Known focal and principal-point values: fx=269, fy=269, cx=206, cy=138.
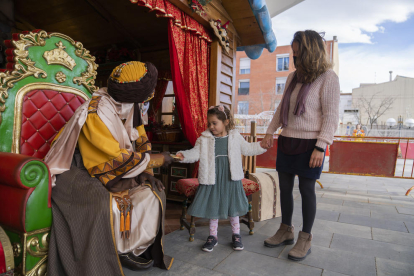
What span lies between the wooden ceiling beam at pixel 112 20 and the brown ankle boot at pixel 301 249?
163 inches

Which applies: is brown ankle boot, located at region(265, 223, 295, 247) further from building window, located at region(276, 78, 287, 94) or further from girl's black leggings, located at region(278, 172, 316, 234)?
building window, located at region(276, 78, 287, 94)

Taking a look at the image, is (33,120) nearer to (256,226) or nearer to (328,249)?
(256,226)

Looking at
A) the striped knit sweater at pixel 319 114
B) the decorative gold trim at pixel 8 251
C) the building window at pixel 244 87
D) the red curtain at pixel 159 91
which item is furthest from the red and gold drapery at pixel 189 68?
the building window at pixel 244 87

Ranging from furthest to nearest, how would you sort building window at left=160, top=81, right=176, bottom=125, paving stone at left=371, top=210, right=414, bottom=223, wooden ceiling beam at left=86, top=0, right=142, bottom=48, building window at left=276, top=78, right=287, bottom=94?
building window at left=276, top=78, right=287, bottom=94 < building window at left=160, top=81, right=176, bottom=125 < wooden ceiling beam at left=86, top=0, right=142, bottom=48 < paving stone at left=371, top=210, right=414, bottom=223

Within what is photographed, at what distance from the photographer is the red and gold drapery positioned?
3334 millimetres

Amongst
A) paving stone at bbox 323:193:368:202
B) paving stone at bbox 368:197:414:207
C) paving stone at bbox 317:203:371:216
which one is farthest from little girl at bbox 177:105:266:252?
paving stone at bbox 368:197:414:207

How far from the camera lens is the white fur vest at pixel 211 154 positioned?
2461mm

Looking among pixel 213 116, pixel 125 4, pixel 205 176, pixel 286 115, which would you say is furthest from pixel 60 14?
pixel 286 115

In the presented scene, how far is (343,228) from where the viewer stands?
9.99 ft

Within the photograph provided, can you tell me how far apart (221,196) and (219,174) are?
0.20 m

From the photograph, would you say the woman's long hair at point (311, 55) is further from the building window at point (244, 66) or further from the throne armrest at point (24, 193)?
the building window at point (244, 66)

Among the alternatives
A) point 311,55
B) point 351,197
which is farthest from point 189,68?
point 351,197

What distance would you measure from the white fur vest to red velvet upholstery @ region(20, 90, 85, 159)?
3.63ft

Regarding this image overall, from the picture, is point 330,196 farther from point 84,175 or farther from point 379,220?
point 84,175
